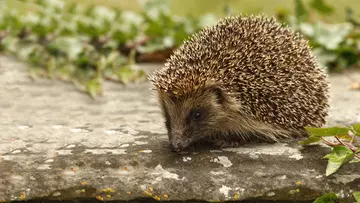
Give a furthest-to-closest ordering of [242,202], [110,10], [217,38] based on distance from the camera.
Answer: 1. [110,10]
2. [217,38]
3. [242,202]

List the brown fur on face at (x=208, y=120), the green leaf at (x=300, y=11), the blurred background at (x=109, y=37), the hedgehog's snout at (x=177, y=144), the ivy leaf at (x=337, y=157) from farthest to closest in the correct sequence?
the green leaf at (x=300, y=11) < the blurred background at (x=109, y=37) < the brown fur on face at (x=208, y=120) < the hedgehog's snout at (x=177, y=144) < the ivy leaf at (x=337, y=157)

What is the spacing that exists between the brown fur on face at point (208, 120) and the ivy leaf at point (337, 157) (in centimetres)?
52

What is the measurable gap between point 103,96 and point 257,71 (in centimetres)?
185

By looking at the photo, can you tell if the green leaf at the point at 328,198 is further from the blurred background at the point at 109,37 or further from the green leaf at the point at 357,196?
the blurred background at the point at 109,37

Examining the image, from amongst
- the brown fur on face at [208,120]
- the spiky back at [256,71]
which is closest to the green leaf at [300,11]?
the spiky back at [256,71]

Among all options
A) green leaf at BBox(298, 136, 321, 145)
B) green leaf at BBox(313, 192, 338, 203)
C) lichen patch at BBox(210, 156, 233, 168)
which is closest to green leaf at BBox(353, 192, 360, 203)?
green leaf at BBox(313, 192, 338, 203)

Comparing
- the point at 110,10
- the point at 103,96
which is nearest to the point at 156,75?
the point at 103,96

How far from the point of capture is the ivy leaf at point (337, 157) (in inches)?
118

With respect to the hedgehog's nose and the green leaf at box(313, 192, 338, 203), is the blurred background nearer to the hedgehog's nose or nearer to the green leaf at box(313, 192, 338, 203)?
the hedgehog's nose

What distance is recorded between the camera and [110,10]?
6.95m

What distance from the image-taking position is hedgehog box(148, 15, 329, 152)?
133 inches

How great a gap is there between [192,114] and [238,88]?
305mm

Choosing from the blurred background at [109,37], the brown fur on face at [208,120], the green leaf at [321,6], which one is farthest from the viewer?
the green leaf at [321,6]

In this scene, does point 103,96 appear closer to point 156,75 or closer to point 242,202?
point 156,75
